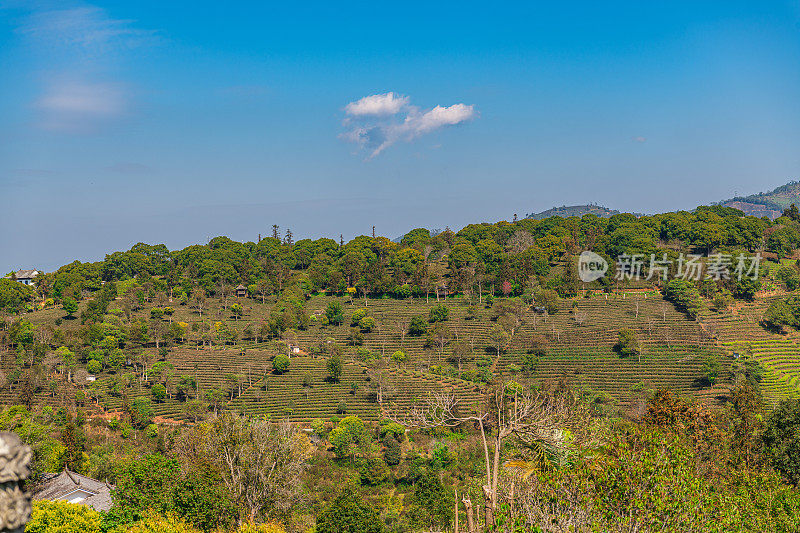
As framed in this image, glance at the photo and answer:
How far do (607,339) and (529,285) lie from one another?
1520 centimetres

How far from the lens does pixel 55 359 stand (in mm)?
50031

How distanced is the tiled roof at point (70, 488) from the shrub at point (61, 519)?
597 centimetres

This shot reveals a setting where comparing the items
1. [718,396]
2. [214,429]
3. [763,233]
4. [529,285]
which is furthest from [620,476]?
[763,233]

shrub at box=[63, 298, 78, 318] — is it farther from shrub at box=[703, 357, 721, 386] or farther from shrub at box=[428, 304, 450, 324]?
shrub at box=[703, 357, 721, 386]

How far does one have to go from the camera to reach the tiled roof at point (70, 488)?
24120 millimetres

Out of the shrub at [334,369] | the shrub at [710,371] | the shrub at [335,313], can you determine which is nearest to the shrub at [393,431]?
the shrub at [334,369]

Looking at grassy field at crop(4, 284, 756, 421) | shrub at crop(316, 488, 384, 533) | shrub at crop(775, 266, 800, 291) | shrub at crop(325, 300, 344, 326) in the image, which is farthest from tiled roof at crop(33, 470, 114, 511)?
shrub at crop(775, 266, 800, 291)

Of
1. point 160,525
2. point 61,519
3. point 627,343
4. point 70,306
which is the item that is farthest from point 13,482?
point 70,306

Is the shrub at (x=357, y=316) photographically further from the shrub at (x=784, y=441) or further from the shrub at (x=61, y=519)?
Result: the shrub at (x=61, y=519)

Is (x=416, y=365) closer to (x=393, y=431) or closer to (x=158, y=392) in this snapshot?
(x=393, y=431)

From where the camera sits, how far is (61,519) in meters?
17.0

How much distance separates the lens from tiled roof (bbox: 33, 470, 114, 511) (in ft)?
79.1

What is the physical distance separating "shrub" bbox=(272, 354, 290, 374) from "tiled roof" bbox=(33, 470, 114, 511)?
2379 centimetres

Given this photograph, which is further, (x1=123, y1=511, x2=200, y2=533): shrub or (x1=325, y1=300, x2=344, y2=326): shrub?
(x1=325, y1=300, x2=344, y2=326): shrub
